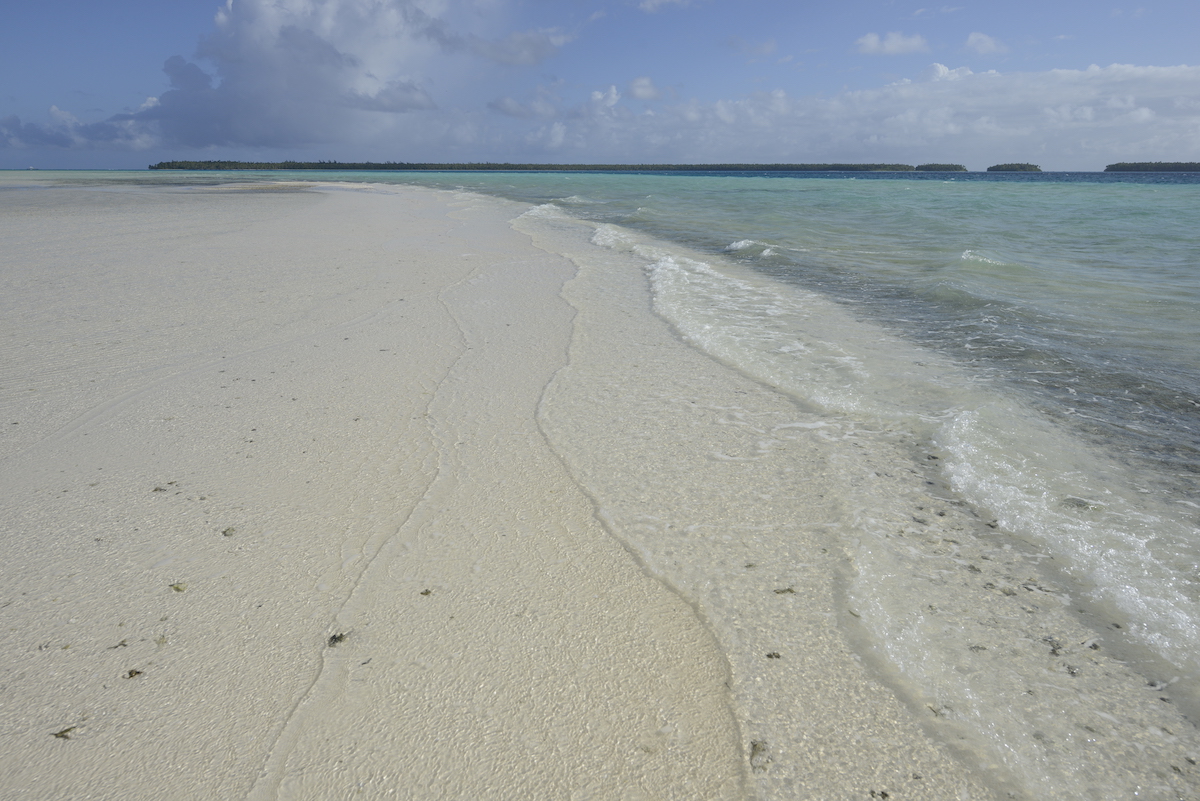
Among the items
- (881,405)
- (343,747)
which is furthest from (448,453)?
(881,405)

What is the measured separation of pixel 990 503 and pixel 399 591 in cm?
247

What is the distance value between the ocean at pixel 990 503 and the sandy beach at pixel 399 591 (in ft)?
0.29

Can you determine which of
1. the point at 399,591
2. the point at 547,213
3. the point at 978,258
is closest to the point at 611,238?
the point at 978,258

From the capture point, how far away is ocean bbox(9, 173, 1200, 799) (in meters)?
1.75

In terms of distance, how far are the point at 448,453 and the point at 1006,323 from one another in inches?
226

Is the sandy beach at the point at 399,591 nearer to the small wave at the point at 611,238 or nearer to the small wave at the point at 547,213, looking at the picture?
the small wave at the point at 611,238

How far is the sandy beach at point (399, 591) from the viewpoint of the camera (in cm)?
154

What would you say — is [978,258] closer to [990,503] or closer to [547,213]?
[990,503]

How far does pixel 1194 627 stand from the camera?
2.07 meters

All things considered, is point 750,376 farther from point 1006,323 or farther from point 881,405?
point 1006,323

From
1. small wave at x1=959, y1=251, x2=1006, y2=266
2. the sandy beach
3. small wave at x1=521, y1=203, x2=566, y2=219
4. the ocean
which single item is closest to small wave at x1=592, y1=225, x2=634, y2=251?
small wave at x1=521, y1=203, x2=566, y2=219

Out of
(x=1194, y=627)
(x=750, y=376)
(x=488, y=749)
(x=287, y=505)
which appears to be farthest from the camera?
(x=750, y=376)

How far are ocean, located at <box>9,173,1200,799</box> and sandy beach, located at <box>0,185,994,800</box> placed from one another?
0.09 m

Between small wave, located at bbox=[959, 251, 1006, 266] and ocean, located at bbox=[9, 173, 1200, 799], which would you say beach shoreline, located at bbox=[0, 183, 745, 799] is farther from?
small wave, located at bbox=[959, 251, 1006, 266]
